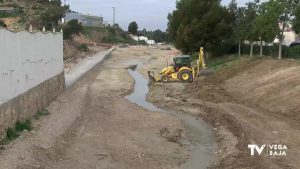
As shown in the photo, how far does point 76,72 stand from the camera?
2202 inches

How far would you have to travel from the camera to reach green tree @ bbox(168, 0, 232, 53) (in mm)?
56062

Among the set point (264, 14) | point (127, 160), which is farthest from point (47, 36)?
point (264, 14)

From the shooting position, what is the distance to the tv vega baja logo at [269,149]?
60.5ft

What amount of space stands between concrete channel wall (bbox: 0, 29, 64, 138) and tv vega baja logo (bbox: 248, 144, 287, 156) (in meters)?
8.89

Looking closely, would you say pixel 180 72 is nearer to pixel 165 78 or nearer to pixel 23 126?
pixel 165 78

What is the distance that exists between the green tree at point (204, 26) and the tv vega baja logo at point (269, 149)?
36894 millimetres

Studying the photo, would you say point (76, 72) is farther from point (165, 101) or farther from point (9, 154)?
point (9, 154)

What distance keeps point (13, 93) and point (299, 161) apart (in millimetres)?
10631

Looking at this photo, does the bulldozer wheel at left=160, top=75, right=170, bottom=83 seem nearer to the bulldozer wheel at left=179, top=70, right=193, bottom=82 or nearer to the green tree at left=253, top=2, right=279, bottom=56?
the bulldozer wheel at left=179, top=70, right=193, bottom=82

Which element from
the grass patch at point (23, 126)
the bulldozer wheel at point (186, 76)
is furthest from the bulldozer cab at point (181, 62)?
the grass patch at point (23, 126)

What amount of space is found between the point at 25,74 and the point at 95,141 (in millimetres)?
4308

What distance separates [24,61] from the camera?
73.3 ft

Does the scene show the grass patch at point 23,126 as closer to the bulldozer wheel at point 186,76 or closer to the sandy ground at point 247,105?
the sandy ground at point 247,105

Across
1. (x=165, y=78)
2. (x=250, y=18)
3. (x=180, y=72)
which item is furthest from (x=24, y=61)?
(x=250, y=18)
